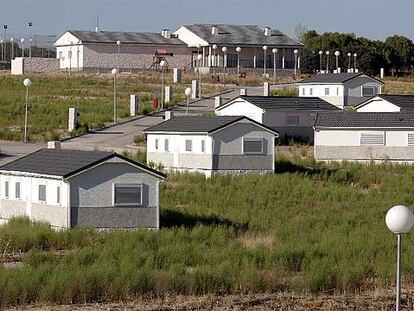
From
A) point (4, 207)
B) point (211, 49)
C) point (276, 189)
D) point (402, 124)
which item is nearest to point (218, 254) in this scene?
point (4, 207)

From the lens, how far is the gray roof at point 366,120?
46.9 m

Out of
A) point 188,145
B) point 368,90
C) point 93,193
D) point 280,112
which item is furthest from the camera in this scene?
point 368,90

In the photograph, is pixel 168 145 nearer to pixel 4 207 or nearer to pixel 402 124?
pixel 402 124

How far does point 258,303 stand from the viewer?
65.1 feet

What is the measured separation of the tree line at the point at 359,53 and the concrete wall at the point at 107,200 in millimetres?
68541

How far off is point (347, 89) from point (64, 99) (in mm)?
15333

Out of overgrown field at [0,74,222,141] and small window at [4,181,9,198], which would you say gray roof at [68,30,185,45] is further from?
small window at [4,181,9,198]

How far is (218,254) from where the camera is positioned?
23766mm

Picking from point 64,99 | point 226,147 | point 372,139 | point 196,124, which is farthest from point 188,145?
point 64,99

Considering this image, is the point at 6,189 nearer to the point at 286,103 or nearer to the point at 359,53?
the point at 286,103

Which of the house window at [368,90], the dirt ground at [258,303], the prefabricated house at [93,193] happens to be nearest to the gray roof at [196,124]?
the prefabricated house at [93,193]

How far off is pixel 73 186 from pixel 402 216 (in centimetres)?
1336

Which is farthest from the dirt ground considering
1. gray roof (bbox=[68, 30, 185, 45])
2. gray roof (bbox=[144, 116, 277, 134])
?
gray roof (bbox=[68, 30, 185, 45])

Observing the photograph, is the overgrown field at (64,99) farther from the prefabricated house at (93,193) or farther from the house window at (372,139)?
the prefabricated house at (93,193)
